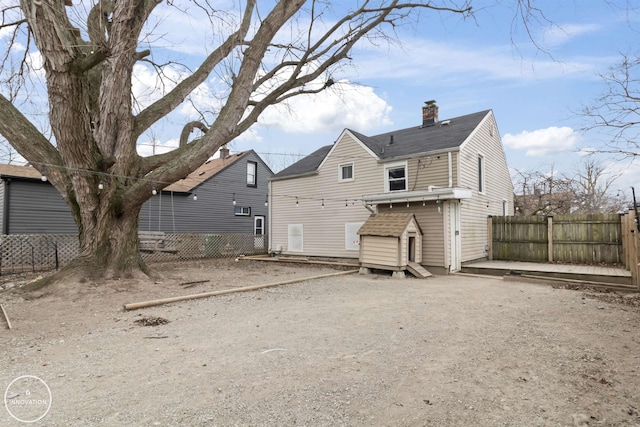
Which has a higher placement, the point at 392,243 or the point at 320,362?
the point at 392,243

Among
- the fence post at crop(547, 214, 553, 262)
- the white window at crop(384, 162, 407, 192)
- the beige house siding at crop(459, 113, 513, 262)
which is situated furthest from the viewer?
the white window at crop(384, 162, 407, 192)

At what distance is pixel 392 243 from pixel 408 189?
264 centimetres

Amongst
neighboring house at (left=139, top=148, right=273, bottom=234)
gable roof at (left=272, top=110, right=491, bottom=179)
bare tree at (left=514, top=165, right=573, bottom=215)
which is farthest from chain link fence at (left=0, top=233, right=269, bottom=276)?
bare tree at (left=514, top=165, right=573, bottom=215)

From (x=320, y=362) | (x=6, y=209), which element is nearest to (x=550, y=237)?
(x=320, y=362)

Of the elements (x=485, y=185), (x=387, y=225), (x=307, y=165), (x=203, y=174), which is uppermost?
(x=203, y=174)

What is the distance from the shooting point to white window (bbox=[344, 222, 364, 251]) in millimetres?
13820

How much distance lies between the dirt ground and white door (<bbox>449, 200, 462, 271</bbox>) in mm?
4486

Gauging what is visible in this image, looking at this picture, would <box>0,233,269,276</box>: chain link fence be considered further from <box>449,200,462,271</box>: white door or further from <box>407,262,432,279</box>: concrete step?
<box>449,200,462,271</box>: white door

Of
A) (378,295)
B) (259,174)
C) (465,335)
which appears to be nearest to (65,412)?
(465,335)

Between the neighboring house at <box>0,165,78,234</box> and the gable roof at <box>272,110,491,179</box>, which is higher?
the gable roof at <box>272,110,491,179</box>

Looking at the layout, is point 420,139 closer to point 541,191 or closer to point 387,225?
point 387,225

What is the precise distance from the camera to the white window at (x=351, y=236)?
1382 cm

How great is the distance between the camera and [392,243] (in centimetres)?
1079

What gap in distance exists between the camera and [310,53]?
33.5 ft
